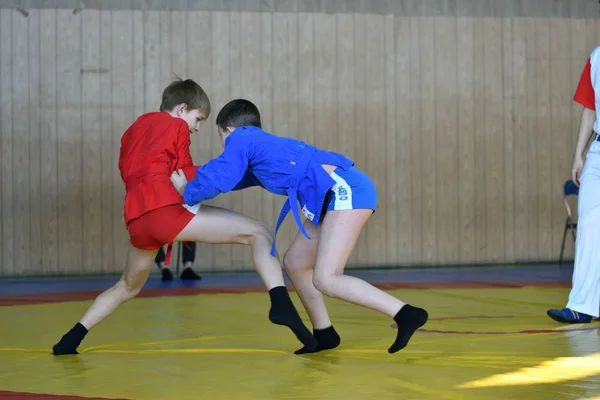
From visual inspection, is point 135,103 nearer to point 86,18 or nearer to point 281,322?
point 86,18

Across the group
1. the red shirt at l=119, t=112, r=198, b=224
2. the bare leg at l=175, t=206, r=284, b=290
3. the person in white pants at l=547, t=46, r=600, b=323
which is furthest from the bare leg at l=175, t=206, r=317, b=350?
the person in white pants at l=547, t=46, r=600, b=323

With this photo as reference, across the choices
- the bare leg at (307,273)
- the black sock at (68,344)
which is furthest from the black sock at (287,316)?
the black sock at (68,344)

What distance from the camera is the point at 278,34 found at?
8.41 m

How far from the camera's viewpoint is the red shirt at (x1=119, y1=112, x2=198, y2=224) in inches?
126

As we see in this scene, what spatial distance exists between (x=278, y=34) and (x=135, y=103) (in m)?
1.50

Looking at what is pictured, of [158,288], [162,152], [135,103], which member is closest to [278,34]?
[135,103]

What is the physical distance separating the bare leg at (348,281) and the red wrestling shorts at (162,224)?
506mm

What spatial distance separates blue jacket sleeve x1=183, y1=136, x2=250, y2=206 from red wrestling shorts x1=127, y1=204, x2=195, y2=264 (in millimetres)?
67

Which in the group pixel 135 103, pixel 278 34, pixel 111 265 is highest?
pixel 278 34

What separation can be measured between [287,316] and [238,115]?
2.54 feet

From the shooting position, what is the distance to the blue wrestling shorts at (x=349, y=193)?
3.16m

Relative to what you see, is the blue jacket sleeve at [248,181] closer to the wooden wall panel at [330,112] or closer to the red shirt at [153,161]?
the red shirt at [153,161]

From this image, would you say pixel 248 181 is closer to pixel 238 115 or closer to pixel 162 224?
pixel 238 115

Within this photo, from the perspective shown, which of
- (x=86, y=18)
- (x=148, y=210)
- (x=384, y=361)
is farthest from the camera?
(x=86, y=18)
